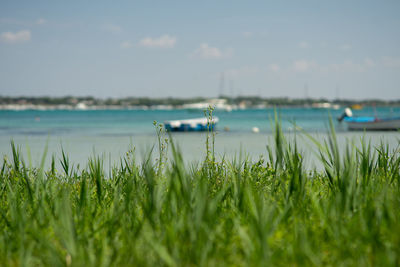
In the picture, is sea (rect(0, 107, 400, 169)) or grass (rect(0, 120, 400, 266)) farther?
sea (rect(0, 107, 400, 169))

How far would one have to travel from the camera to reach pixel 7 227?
10.7 ft

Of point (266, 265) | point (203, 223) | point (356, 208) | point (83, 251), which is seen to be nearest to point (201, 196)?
point (203, 223)

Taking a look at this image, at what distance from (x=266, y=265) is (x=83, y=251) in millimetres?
1177

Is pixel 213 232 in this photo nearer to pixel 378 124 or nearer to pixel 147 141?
pixel 147 141

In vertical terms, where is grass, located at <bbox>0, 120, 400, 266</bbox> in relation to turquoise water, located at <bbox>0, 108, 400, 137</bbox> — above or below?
above

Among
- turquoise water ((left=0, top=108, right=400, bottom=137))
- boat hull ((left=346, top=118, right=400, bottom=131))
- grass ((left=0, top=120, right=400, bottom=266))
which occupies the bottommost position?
turquoise water ((left=0, top=108, right=400, bottom=137))

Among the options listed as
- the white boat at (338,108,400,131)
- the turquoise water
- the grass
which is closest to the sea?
the turquoise water

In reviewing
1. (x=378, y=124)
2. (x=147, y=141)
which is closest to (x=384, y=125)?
(x=378, y=124)

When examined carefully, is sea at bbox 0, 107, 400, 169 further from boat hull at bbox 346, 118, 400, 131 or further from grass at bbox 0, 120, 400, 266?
boat hull at bbox 346, 118, 400, 131

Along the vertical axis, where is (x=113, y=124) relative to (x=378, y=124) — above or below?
below

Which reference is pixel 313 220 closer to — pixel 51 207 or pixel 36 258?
pixel 36 258

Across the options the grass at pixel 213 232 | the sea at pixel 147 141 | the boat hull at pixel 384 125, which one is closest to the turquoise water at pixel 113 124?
the sea at pixel 147 141

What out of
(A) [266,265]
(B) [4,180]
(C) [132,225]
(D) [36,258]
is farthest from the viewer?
(B) [4,180]

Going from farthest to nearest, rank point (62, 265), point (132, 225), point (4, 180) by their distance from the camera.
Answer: point (4, 180) < point (132, 225) < point (62, 265)
